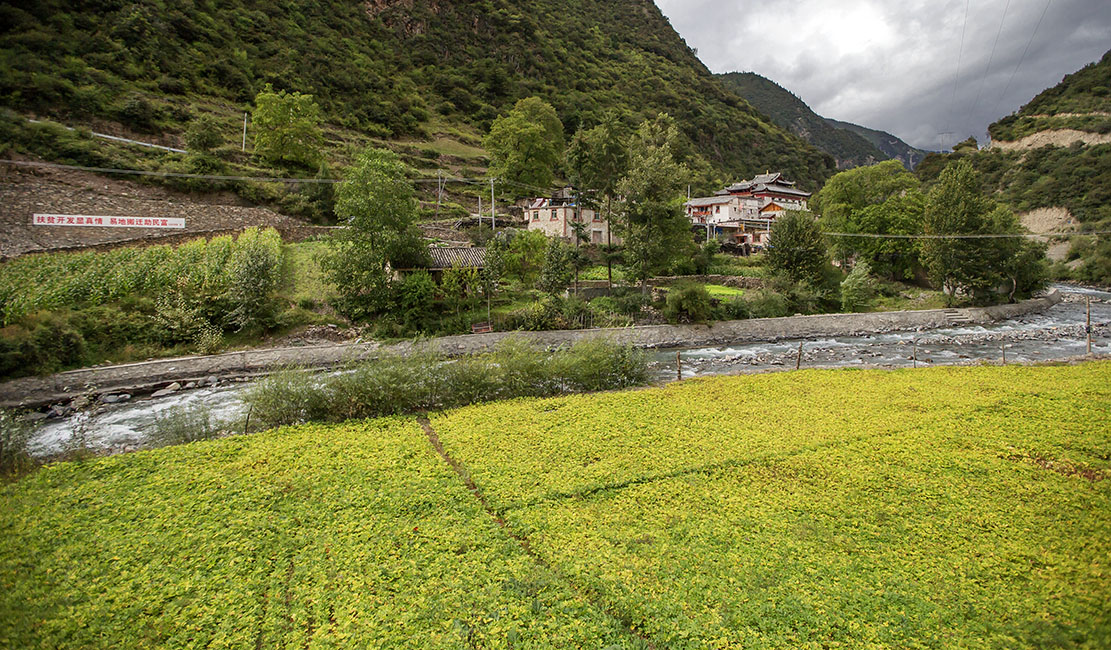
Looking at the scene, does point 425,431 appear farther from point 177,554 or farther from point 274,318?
point 274,318

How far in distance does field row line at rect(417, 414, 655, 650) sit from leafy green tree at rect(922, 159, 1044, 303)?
36478 mm

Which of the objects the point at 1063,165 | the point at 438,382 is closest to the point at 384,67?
the point at 438,382

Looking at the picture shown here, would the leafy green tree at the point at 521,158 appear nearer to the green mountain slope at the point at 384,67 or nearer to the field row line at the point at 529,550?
the green mountain slope at the point at 384,67

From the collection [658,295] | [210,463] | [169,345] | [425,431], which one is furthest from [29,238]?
[658,295]

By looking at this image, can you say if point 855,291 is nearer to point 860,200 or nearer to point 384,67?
point 860,200

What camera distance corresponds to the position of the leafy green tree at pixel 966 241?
3164 cm

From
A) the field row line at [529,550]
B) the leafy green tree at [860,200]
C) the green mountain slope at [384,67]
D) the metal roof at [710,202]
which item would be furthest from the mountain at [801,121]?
the field row line at [529,550]

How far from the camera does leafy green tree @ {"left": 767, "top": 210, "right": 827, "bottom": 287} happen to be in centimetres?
3312

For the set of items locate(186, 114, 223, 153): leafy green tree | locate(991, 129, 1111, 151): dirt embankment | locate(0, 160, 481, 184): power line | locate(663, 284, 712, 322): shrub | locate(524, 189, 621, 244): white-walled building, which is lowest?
locate(663, 284, 712, 322): shrub

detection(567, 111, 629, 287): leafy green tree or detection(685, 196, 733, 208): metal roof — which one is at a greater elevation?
detection(685, 196, 733, 208): metal roof

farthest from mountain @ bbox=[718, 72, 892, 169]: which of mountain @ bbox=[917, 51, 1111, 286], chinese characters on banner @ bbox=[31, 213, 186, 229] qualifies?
chinese characters on banner @ bbox=[31, 213, 186, 229]

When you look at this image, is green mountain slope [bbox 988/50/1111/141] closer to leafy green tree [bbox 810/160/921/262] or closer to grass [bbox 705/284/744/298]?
leafy green tree [bbox 810/160/921/262]

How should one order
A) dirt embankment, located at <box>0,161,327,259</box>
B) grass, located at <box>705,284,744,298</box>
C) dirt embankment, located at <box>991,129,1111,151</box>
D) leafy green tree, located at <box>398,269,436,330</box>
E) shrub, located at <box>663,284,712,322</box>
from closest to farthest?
dirt embankment, located at <box>0,161,327,259</box> < leafy green tree, located at <box>398,269,436,330</box> < shrub, located at <box>663,284,712,322</box> < grass, located at <box>705,284,744,298</box> < dirt embankment, located at <box>991,129,1111,151</box>

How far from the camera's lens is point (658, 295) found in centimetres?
3128
